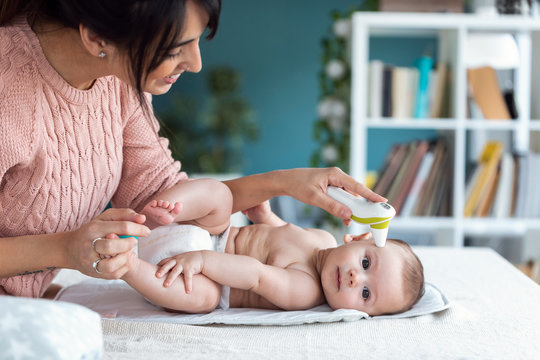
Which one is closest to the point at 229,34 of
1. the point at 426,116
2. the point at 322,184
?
the point at 426,116

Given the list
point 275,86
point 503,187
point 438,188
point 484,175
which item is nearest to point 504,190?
point 503,187

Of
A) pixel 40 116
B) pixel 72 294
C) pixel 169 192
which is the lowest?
pixel 72 294

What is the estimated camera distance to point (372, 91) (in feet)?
10.3

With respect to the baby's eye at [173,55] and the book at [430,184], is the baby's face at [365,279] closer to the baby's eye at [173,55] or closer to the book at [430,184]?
the baby's eye at [173,55]

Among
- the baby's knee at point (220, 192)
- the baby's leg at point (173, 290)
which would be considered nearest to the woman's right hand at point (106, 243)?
the baby's leg at point (173, 290)

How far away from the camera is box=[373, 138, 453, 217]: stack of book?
10.3 feet

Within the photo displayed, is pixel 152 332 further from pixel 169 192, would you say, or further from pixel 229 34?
pixel 229 34

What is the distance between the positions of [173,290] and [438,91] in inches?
91.0

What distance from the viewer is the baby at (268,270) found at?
123cm

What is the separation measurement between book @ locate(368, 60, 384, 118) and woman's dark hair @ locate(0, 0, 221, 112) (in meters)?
2.15

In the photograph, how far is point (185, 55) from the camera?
106 centimetres

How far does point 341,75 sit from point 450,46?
0.59 metres

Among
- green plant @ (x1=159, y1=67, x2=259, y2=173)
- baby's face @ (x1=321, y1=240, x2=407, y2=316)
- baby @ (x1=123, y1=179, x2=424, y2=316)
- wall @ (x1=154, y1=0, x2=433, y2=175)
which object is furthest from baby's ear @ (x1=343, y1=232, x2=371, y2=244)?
wall @ (x1=154, y1=0, x2=433, y2=175)

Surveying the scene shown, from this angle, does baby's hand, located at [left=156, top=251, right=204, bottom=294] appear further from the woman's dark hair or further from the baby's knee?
the woman's dark hair
